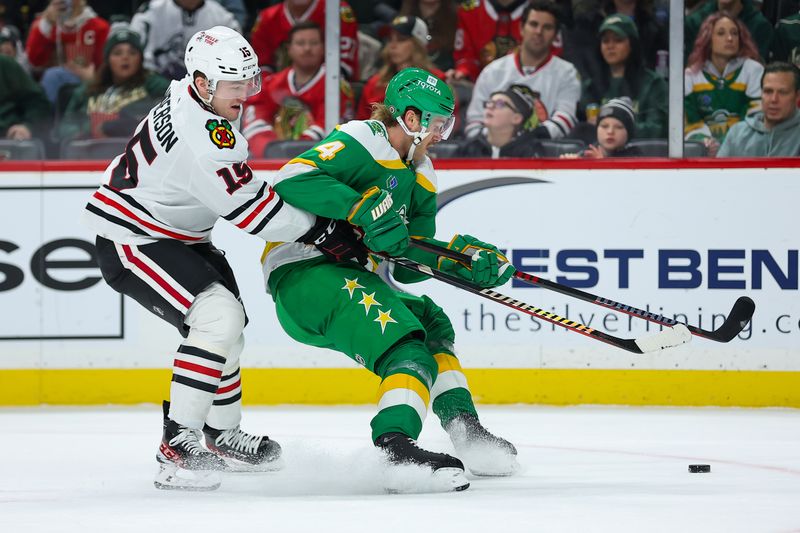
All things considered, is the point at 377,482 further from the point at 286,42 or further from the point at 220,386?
the point at 286,42

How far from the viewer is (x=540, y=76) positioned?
5918 millimetres

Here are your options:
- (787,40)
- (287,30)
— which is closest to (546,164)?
(787,40)

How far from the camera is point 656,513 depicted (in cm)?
299

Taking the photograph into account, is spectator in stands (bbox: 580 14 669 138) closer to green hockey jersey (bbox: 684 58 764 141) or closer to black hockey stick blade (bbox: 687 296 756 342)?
green hockey jersey (bbox: 684 58 764 141)

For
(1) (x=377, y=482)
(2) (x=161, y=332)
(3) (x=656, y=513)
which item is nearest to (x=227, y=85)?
(1) (x=377, y=482)

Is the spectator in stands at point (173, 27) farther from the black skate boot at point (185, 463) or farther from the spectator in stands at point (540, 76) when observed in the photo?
the black skate boot at point (185, 463)

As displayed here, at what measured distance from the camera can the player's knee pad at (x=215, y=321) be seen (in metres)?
Result: 3.55

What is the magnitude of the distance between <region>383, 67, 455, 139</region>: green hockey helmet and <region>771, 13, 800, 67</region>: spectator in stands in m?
2.56

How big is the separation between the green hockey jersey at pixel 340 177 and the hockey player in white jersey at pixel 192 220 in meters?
0.08

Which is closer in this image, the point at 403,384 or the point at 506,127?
the point at 403,384

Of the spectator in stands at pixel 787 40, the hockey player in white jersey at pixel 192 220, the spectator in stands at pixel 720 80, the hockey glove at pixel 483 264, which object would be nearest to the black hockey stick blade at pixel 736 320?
the hockey glove at pixel 483 264

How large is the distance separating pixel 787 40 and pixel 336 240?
2.98m

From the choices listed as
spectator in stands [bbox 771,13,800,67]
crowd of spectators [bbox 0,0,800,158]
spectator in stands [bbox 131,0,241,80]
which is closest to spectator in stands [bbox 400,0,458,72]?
crowd of spectators [bbox 0,0,800,158]

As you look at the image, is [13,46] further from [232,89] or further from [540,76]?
[232,89]
